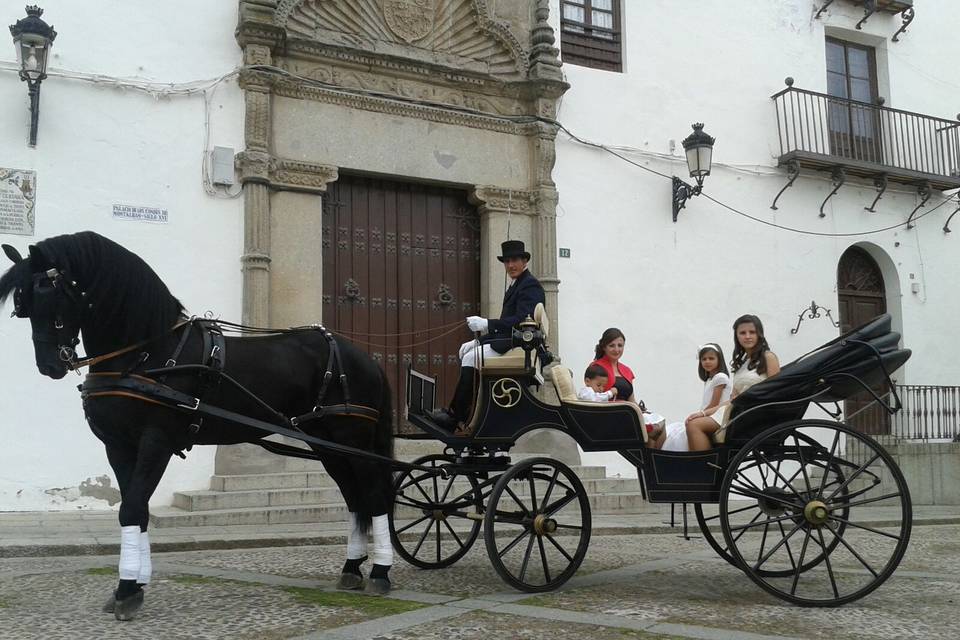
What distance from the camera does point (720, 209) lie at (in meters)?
12.3

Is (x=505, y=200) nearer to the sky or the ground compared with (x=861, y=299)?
nearer to the sky

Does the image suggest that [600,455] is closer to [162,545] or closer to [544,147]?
[544,147]

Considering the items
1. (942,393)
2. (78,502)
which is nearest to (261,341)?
(78,502)

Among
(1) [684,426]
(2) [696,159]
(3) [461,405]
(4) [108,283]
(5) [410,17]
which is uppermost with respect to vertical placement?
(5) [410,17]

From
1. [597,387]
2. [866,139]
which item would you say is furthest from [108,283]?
[866,139]

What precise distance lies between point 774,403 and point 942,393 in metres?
9.52

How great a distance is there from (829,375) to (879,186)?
9.59 meters

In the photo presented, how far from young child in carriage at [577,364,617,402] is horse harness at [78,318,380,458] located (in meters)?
1.44

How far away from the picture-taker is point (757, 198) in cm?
1263

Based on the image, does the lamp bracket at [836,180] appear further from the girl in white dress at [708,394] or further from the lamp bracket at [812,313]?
the girl in white dress at [708,394]

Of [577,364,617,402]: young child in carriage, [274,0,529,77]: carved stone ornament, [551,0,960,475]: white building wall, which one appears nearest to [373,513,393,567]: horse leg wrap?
[577,364,617,402]: young child in carriage

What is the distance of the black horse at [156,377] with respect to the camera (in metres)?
4.47

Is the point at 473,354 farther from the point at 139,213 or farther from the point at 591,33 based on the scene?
A: the point at 591,33

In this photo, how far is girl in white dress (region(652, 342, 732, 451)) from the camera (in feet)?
17.9
